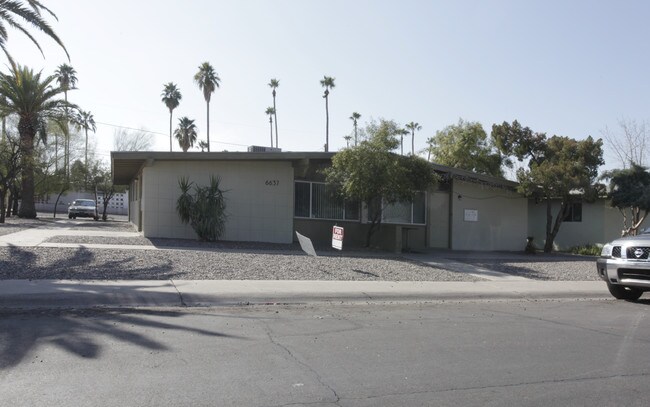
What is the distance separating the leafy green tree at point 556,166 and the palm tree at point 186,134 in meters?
45.2

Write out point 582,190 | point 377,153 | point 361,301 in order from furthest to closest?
point 582,190
point 377,153
point 361,301

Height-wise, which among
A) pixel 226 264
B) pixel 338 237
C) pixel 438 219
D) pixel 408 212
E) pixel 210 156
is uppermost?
pixel 210 156

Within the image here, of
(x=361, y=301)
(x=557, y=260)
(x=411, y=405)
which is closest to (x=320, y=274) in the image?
(x=361, y=301)

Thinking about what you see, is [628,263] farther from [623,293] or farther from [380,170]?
[380,170]

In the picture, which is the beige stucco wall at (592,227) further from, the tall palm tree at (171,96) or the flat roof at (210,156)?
the tall palm tree at (171,96)

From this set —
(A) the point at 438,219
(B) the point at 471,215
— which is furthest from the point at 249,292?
(B) the point at 471,215

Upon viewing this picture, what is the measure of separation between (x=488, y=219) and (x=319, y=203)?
307 inches

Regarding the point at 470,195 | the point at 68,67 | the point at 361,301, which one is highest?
the point at 68,67

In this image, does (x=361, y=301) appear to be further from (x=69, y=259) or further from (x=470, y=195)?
(x=470, y=195)

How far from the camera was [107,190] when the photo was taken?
42.3 meters

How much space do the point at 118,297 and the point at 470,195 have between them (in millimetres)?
17410

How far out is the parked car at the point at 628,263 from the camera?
35.9 feet

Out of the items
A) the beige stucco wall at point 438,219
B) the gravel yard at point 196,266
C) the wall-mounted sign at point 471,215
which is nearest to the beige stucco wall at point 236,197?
the gravel yard at point 196,266

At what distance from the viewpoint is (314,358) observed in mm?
6301
